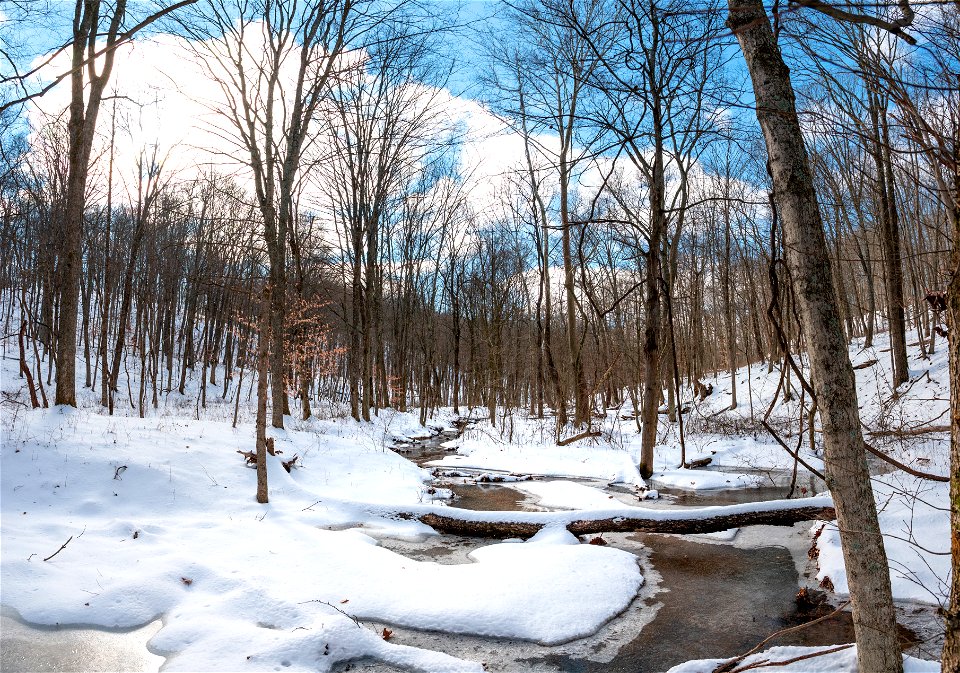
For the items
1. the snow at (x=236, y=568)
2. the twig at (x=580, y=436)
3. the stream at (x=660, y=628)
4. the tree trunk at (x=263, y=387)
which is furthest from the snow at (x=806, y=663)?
the twig at (x=580, y=436)

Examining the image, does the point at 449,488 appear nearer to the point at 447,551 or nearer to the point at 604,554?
the point at 447,551

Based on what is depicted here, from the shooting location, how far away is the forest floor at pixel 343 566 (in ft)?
12.0

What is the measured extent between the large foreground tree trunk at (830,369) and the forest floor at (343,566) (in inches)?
19.6

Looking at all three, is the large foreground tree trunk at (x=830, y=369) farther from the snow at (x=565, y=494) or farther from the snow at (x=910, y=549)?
the snow at (x=565, y=494)

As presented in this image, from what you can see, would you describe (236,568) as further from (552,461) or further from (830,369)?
(552,461)

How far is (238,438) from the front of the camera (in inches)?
379

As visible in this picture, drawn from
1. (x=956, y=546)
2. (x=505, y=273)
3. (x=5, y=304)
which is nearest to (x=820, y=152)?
(x=505, y=273)

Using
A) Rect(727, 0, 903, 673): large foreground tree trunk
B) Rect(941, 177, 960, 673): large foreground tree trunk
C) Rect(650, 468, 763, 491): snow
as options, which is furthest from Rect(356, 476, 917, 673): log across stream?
Rect(650, 468, 763, 491): snow

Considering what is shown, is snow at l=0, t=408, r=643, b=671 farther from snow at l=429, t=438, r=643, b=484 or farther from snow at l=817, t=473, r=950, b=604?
snow at l=429, t=438, r=643, b=484

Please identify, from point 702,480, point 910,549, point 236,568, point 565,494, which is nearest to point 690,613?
point 910,549

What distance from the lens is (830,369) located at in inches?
89.4

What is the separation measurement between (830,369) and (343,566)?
450 centimetres

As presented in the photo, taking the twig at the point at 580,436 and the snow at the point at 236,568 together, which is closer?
the snow at the point at 236,568

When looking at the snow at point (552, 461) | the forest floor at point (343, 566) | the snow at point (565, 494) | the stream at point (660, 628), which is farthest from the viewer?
the snow at point (552, 461)
